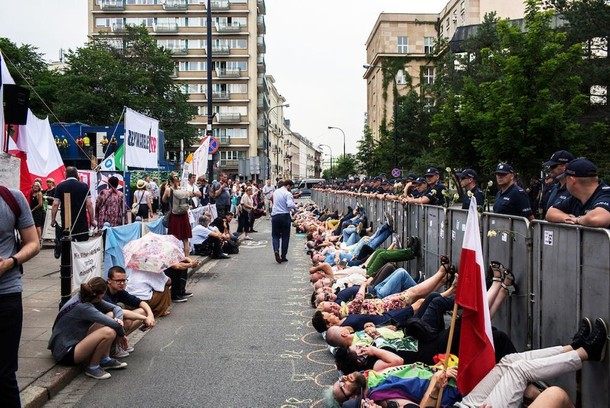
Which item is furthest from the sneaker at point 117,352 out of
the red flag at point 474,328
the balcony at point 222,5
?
the balcony at point 222,5

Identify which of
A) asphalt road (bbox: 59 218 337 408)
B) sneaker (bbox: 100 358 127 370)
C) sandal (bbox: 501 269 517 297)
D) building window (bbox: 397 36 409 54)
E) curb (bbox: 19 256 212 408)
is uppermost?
building window (bbox: 397 36 409 54)

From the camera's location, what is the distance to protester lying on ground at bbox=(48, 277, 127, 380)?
21.4 feet

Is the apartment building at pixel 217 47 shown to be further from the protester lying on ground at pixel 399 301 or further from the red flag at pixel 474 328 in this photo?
the red flag at pixel 474 328

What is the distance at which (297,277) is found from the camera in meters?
13.6

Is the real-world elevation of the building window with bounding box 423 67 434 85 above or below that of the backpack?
above

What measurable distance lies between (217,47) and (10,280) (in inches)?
3549

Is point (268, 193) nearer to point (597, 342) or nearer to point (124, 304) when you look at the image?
point (124, 304)

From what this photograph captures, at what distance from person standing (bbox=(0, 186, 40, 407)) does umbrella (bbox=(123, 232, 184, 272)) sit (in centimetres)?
431

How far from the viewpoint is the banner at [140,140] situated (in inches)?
471

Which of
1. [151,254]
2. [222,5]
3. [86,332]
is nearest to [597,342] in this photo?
[86,332]

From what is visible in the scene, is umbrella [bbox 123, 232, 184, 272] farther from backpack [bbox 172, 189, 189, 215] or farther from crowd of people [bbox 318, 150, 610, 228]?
crowd of people [bbox 318, 150, 610, 228]

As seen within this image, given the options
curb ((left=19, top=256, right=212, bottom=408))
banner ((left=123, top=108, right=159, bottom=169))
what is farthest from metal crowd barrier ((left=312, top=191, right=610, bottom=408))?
banner ((left=123, top=108, right=159, bottom=169))

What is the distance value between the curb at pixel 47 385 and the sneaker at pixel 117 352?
1.80 feet

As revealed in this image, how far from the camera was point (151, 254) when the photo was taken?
9.07 m
